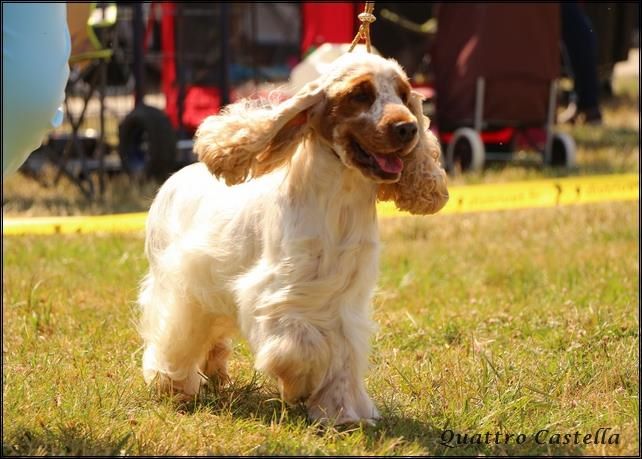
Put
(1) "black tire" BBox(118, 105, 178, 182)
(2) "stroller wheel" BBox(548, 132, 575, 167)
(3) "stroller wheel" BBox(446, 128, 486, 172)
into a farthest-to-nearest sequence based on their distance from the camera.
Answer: (2) "stroller wheel" BBox(548, 132, 575, 167)
(3) "stroller wheel" BBox(446, 128, 486, 172)
(1) "black tire" BBox(118, 105, 178, 182)

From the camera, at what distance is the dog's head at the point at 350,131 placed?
363 cm

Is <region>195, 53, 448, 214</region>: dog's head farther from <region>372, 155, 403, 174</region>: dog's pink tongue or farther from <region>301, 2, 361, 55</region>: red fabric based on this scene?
<region>301, 2, 361, 55</region>: red fabric

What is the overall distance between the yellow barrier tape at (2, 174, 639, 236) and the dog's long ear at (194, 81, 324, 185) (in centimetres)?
393

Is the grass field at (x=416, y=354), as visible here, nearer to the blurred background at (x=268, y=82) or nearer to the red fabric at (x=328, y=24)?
the blurred background at (x=268, y=82)

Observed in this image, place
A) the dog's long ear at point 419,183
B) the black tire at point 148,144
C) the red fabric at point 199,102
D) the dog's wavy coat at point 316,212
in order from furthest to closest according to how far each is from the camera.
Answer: the red fabric at point 199,102
the black tire at point 148,144
the dog's long ear at point 419,183
the dog's wavy coat at point 316,212

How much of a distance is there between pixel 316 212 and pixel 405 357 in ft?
4.20

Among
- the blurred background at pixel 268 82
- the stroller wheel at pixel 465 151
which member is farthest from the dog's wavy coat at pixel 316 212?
the stroller wheel at pixel 465 151

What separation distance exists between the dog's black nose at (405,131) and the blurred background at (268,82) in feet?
15.9

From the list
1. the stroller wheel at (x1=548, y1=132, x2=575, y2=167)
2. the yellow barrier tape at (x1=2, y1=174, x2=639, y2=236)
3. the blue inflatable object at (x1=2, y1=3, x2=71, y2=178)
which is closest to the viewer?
the blue inflatable object at (x1=2, y1=3, x2=71, y2=178)

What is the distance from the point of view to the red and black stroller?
33.8ft

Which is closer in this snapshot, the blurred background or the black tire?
the black tire

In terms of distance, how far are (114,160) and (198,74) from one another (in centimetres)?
131

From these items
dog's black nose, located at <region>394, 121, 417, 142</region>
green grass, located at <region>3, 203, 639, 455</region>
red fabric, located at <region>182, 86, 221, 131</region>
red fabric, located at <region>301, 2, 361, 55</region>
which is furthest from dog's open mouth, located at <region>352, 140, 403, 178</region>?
red fabric, located at <region>301, 2, 361, 55</region>

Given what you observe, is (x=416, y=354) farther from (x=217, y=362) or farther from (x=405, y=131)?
(x=405, y=131)
